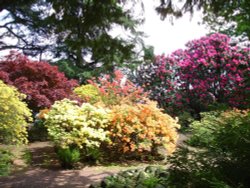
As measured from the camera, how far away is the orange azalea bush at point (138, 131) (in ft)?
25.4

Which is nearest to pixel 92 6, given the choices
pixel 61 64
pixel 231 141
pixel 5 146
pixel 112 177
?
pixel 112 177

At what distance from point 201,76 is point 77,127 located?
29.1 feet

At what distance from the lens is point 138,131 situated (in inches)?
308

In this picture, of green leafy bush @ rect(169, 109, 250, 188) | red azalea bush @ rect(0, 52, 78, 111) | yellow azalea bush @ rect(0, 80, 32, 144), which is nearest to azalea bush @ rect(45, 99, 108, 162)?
yellow azalea bush @ rect(0, 80, 32, 144)

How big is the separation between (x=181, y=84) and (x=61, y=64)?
6.36m

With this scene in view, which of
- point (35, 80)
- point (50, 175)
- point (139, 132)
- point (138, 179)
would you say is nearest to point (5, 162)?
point (50, 175)

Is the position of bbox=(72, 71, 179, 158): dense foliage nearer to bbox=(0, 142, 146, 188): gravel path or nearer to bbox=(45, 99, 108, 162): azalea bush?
bbox=(45, 99, 108, 162): azalea bush

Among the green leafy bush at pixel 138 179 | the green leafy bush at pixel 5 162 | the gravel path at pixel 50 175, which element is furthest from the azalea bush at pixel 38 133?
the green leafy bush at pixel 138 179

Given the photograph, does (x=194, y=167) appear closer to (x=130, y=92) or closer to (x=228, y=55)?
(x=130, y=92)

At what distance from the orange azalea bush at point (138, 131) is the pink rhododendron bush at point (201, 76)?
22.2 feet

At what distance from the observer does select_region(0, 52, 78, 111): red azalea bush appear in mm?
10062

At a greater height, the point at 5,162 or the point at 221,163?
the point at 221,163

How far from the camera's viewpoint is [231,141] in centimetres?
316

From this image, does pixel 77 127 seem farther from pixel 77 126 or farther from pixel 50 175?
pixel 50 175
